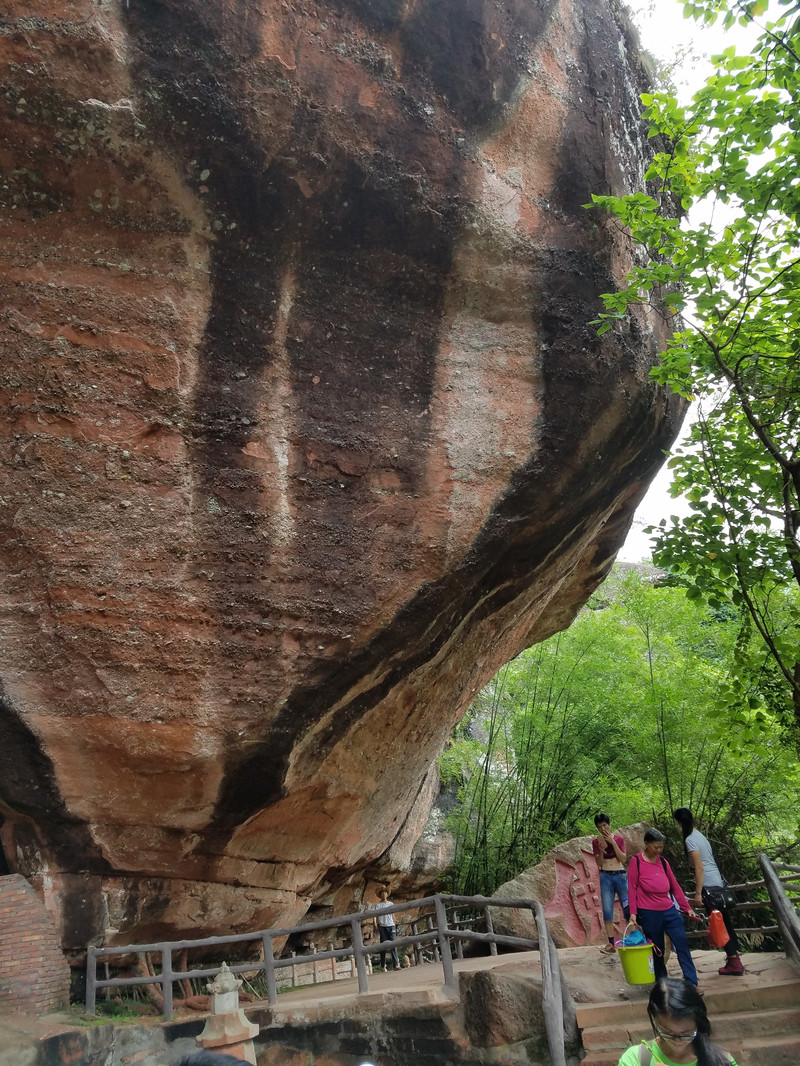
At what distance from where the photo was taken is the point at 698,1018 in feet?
7.37

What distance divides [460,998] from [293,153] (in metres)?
6.22

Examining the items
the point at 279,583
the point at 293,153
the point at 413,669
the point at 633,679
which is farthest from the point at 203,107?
the point at 633,679

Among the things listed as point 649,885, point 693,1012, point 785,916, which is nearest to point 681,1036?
point 693,1012

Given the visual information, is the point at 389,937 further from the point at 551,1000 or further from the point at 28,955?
the point at 551,1000

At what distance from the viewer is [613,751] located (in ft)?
43.5

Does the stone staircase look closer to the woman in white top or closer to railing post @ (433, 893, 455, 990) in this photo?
the woman in white top

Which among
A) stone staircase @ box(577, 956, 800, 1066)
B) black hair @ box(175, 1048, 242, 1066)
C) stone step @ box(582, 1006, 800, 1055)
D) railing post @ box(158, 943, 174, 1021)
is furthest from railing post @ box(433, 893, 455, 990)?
black hair @ box(175, 1048, 242, 1066)

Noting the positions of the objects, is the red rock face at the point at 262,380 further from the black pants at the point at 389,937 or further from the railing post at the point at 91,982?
the black pants at the point at 389,937

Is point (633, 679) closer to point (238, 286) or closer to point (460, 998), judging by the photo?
point (460, 998)

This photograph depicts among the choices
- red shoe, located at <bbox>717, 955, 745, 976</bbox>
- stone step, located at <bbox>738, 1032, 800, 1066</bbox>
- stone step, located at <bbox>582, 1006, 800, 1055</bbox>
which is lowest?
stone step, located at <bbox>738, 1032, 800, 1066</bbox>

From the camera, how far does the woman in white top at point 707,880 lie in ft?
16.9

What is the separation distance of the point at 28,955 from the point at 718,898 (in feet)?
17.2

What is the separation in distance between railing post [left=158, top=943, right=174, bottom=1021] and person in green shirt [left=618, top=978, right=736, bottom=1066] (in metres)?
4.81

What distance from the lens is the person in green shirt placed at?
7.29ft
